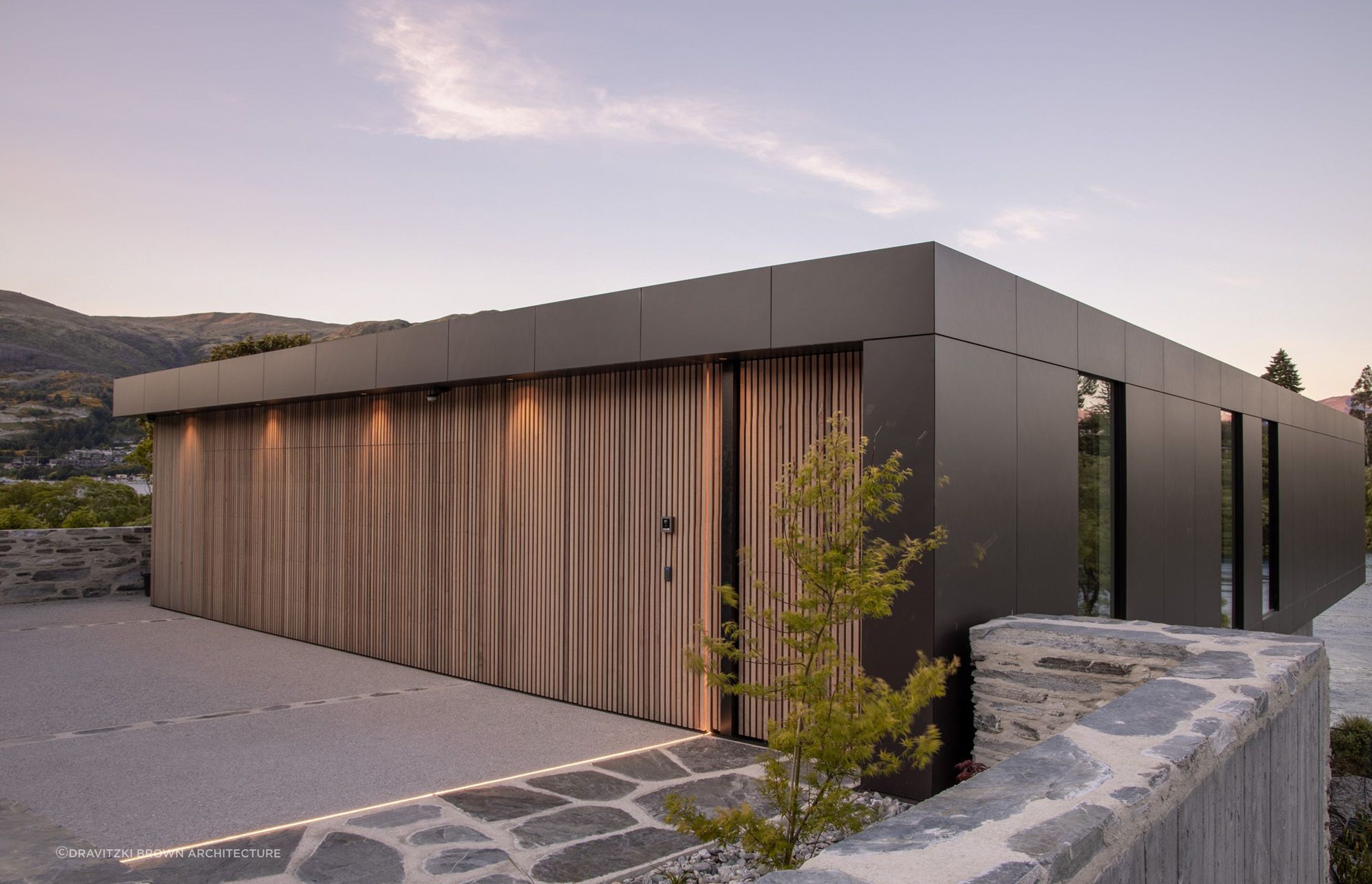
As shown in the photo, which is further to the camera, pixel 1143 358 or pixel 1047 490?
pixel 1143 358

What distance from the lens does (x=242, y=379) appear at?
11.4m

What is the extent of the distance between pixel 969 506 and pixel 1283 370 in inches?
2491

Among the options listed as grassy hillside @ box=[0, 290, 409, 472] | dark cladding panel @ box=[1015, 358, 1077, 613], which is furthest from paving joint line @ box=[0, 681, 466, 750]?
grassy hillside @ box=[0, 290, 409, 472]

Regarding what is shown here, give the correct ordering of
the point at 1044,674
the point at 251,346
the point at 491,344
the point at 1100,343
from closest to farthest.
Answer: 1. the point at 1044,674
2. the point at 1100,343
3. the point at 491,344
4. the point at 251,346

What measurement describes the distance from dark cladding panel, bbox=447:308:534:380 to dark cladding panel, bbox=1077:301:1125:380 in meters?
4.81

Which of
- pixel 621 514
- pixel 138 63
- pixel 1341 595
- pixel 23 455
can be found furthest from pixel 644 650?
pixel 23 455

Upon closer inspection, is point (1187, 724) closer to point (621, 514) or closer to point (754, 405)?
point (754, 405)

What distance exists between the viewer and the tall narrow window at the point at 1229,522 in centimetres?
1092

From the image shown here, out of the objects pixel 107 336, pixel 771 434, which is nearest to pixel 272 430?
pixel 771 434

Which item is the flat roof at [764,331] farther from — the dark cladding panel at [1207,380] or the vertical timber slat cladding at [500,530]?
the vertical timber slat cladding at [500,530]

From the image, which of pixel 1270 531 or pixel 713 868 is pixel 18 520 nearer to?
pixel 713 868

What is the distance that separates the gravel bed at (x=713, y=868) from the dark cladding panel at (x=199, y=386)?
10421 millimetres

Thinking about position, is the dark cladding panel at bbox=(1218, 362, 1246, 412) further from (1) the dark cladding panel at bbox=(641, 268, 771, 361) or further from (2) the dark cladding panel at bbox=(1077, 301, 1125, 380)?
(1) the dark cladding panel at bbox=(641, 268, 771, 361)

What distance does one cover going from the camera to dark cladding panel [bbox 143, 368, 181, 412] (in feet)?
42.3
